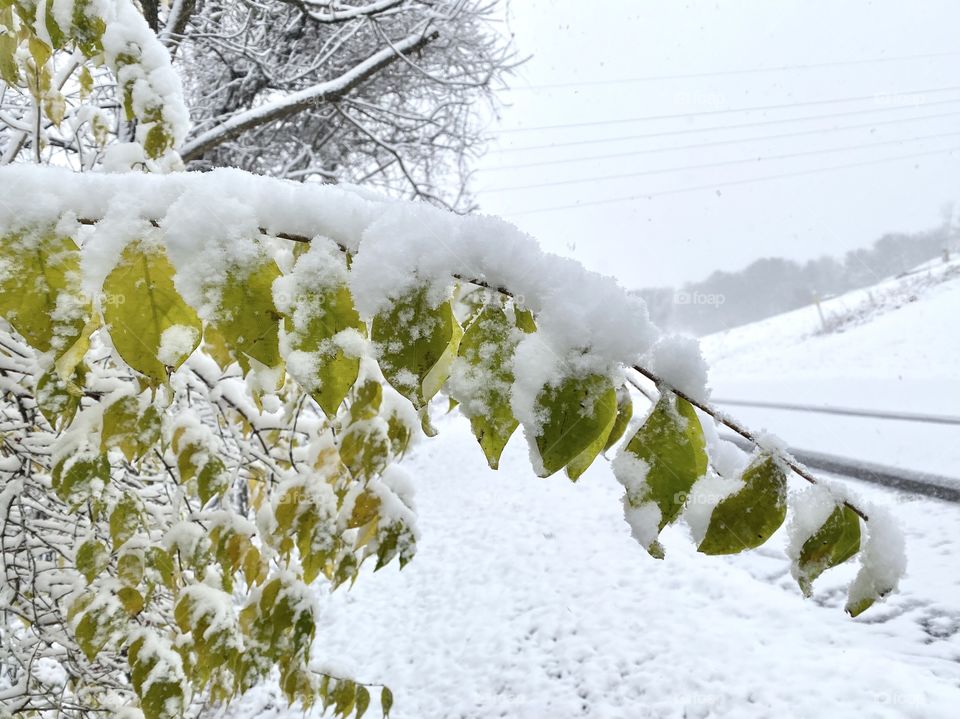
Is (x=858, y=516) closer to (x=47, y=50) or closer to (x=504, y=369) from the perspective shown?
(x=504, y=369)

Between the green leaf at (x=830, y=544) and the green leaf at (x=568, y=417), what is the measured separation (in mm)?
274

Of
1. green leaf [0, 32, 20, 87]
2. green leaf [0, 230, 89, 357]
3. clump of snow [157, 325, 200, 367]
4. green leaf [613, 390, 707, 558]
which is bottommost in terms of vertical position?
green leaf [613, 390, 707, 558]

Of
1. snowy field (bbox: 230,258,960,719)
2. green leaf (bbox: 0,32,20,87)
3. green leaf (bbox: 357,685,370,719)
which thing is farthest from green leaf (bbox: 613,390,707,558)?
green leaf (bbox: 0,32,20,87)

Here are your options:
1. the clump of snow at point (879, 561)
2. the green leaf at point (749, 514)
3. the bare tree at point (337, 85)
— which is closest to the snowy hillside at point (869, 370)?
the bare tree at point (337, 85)

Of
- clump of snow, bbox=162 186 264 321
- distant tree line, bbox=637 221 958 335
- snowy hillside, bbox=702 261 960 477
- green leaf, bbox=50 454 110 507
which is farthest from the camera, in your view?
distant tree line, bbox=637 221 958 335

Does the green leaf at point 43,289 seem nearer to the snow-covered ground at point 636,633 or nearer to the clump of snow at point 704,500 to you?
the clump of snow at point 704,500

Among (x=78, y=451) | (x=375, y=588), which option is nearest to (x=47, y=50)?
(x=78, y=451)

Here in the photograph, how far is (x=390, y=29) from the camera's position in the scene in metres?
5.80

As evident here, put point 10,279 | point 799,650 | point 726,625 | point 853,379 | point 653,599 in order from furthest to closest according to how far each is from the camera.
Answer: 1. point 853,379
2. point 653,599
3. point 726,625
4. point 799,650
5. point 10,279

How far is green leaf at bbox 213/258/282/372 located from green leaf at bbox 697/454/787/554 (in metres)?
0.43

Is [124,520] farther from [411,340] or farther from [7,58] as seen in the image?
[7,58]

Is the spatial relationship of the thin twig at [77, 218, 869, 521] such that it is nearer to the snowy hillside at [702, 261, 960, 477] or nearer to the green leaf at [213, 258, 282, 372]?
the green leaf at [213, 258, 282, 372]

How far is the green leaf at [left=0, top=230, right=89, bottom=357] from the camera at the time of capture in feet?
1.49

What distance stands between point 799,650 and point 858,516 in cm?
385
